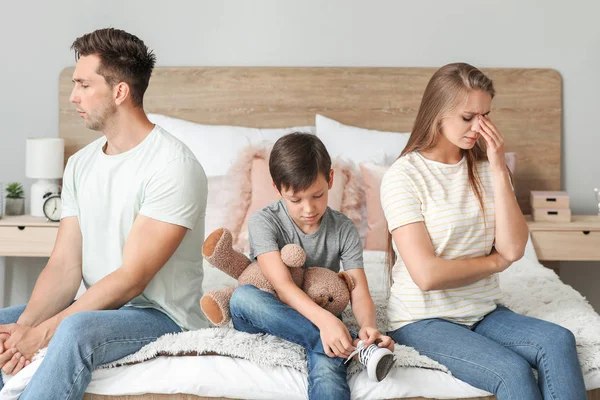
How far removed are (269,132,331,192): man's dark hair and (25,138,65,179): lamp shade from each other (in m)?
1.73

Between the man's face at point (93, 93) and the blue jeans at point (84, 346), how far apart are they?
1.61ft

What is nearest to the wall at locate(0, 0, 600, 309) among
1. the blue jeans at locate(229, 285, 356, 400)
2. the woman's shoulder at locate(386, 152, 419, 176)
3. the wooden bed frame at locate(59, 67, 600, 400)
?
the wooden bed frame at locate(59, 67, 600, 400)

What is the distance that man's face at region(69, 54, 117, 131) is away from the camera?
191cm

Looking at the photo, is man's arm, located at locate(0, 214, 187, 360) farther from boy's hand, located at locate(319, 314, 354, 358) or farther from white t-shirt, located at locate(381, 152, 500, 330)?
white t-shirt, located at locate(381, 152, 500, 330)

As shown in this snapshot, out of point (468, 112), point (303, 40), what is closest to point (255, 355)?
point (468, 112)

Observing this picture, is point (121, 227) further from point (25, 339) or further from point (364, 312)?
point (364, 312)

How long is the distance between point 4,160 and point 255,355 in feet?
7.53

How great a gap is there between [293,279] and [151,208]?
388 millimetres

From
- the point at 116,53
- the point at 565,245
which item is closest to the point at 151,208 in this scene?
the point at 116,53

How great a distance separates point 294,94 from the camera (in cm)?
350

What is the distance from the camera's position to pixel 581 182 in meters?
3.58

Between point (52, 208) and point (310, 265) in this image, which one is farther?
point (52, 208)

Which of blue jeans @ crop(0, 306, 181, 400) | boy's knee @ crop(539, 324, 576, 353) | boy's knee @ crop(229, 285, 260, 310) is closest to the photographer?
blue jeans @ crop(0, 306, 181, 400)

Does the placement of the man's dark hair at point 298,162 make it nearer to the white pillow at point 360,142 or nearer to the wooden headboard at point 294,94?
the white pillow at point 360,142
